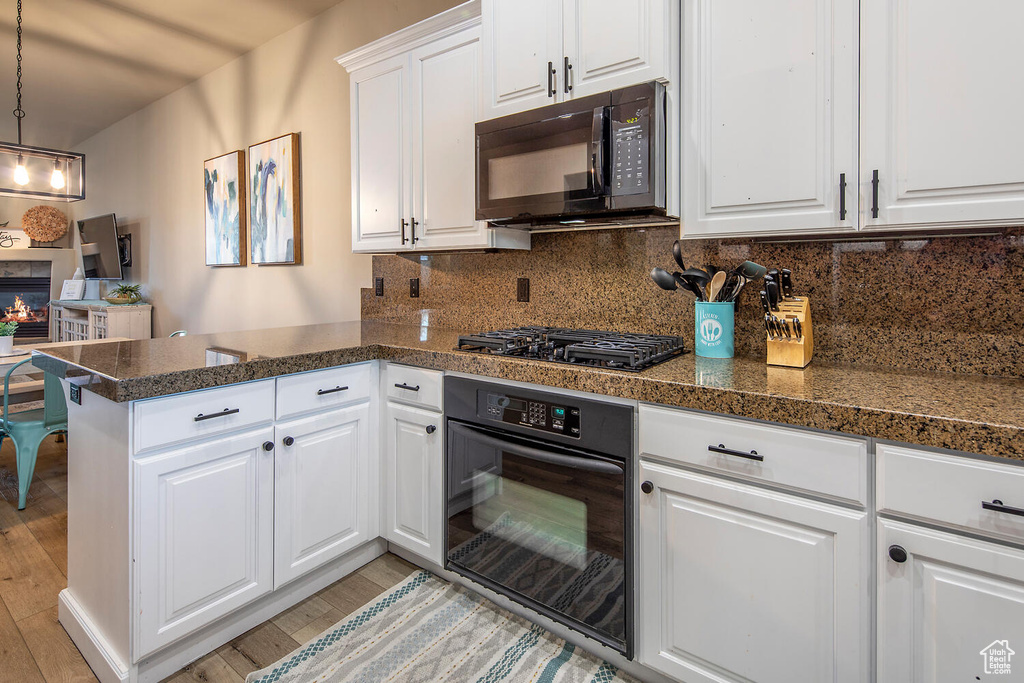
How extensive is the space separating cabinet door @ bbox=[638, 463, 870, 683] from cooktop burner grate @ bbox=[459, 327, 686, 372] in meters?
0.31

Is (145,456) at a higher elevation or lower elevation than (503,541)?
higher

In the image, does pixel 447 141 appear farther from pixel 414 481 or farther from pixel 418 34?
pixel 414 481

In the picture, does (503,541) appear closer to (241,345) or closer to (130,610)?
(130,610)

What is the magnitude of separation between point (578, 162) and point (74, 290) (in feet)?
22.8

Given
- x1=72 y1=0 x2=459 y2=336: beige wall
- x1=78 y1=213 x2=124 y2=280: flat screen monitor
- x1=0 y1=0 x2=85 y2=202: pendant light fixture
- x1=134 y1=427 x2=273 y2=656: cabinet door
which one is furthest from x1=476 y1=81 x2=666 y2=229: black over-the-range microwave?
x1=78 y1=213 x2=124 y2=280: flat screen monitor

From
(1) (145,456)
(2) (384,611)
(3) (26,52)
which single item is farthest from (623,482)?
(3) (26,52)

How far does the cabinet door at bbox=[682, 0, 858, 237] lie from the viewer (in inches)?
53.6

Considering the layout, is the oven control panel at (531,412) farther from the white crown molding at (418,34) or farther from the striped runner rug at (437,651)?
the white crown molding at (418,34)

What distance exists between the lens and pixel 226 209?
4.02m

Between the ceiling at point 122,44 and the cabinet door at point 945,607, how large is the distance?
3.73 metres

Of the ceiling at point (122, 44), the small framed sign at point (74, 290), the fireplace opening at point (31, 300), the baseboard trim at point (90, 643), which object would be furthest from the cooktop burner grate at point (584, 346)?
the fireplace opening at point (31, 300)

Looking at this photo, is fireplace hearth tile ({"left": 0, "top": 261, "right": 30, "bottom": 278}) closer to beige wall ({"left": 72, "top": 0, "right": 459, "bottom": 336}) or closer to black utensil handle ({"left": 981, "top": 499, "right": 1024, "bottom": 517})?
beige wall ({"left": 72, "top": 0, "right": 459, "bottom": 336})

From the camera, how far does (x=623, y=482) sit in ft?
4.79

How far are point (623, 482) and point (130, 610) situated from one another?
55.8 inches
